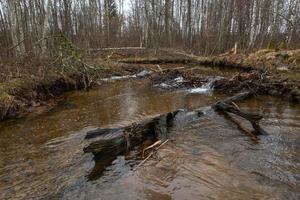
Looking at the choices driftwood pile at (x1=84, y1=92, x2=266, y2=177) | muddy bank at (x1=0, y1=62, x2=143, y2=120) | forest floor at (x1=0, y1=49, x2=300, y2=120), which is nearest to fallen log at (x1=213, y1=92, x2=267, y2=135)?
driftwood pile at (x1=84, y1=92, x2=266, y2=177)

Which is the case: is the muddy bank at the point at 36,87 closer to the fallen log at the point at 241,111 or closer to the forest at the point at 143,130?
the forest at the point at 143,130

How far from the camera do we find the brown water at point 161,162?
4539 mm

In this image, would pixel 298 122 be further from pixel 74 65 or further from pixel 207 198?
pixel 74 65

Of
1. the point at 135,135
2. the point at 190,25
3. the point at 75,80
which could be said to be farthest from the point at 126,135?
the point at 190,25

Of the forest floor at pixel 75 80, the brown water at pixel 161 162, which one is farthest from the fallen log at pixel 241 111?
the forest floor at pixel 75 80

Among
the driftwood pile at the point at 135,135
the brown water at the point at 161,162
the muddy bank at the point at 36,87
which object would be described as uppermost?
the muddy bank at the point at 36,87

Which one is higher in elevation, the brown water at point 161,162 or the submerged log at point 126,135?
the submerged log at point 126,135

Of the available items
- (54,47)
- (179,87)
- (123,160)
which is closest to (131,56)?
(179,87)

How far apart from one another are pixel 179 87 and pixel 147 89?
1.46m

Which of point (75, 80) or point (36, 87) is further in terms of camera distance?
point (75, 80)

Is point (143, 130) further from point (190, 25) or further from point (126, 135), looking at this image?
point (190, 25)

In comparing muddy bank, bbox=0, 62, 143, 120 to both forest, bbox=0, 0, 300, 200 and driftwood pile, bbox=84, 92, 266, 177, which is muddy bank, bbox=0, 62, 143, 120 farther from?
driftwood pile, bbox=84, 92, 266, 177

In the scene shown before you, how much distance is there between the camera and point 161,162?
5480 mm

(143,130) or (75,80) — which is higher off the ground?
(75,80)
